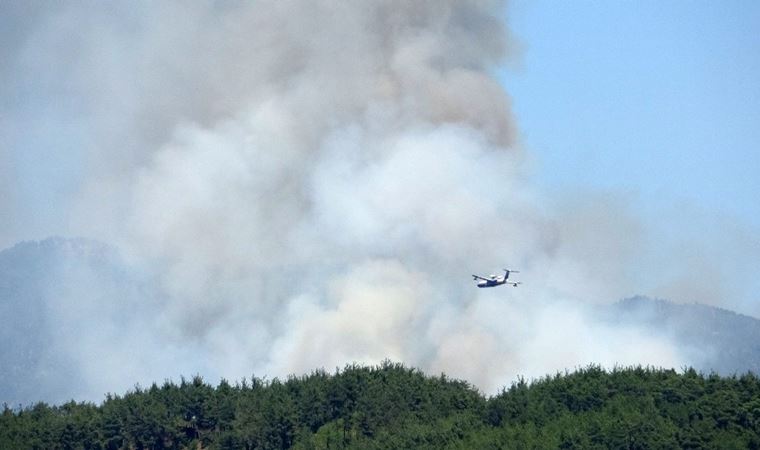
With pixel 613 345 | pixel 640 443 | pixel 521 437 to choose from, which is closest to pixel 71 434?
pixel 521 437

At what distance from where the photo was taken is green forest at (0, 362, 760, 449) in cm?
9306

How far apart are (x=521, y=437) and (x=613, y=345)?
66.3 meters

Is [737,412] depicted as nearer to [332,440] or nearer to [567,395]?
[567,395]

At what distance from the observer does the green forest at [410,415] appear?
93062mm

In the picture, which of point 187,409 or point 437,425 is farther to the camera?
point 187,409

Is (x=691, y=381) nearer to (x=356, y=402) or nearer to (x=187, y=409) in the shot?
(x=356, y=402)

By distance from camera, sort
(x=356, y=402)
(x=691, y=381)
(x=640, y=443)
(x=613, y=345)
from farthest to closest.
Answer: (x=613, y=345), (x=356, y=402), (x=691, y=381), (x=640, y=443)

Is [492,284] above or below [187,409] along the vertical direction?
above

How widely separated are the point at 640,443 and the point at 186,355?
105 m

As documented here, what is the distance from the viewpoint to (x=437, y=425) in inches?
3952

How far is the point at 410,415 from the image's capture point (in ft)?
343

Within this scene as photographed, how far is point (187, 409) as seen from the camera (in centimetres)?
10881

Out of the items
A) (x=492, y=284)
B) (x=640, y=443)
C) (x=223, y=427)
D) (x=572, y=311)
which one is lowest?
(x=640, y=443)

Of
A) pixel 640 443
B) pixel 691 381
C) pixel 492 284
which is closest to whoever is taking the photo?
pixel 640 443
